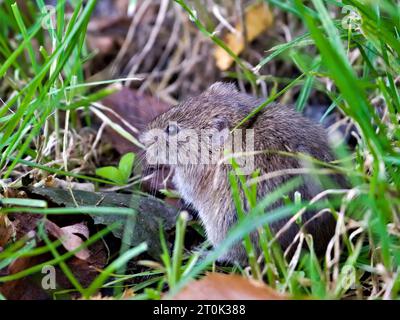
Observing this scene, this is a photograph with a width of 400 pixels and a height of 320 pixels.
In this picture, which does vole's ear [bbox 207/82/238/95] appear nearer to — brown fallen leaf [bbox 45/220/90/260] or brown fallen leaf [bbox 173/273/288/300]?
brown fallen leaf [bbox 45/220/90/260]

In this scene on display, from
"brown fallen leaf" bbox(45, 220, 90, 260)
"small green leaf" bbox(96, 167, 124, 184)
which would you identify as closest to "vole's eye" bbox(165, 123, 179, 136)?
"small green leaf" bbox(96, 167, 124, 184)

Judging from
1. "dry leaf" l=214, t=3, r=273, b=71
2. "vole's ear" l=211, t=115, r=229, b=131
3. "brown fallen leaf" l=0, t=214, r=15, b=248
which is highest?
"dry leaf" l=214, t=3, r=273, b=71

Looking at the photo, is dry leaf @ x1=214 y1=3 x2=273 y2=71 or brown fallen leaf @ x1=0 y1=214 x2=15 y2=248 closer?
brown fallen leaf @ x1=0 y1=214 x2=15 y2=248

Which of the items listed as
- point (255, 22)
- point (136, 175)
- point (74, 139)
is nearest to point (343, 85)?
point (136, 175)

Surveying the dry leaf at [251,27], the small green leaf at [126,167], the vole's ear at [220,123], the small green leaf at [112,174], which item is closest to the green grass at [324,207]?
the small green leaf at [112,174]

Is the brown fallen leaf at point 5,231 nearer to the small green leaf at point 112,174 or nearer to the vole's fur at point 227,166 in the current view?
the small green leaf at point 112,174

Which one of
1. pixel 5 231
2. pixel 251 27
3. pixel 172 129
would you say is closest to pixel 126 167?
pixel 172 129

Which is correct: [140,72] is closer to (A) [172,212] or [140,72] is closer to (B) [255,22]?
(B) [255,22]
